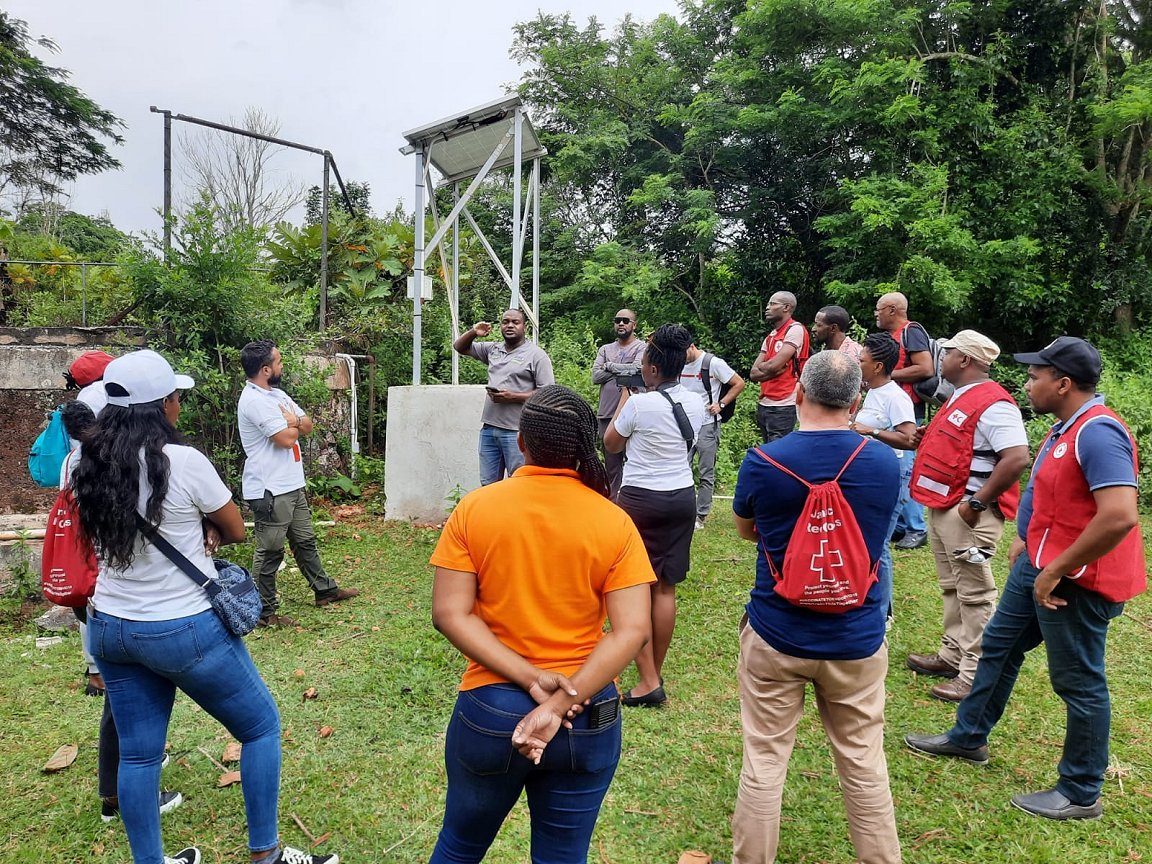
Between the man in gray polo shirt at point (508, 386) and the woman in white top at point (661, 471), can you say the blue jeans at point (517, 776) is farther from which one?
the man in gray polo shirt at point (508, 386)

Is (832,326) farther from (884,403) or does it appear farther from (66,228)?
(66,228)

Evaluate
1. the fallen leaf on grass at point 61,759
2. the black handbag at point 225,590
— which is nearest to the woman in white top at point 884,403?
the black handbag at point 225,590

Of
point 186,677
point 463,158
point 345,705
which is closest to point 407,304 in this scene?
point 463,158

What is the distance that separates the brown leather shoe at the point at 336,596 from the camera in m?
5.45

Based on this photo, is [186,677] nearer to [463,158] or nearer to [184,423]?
[184,423]

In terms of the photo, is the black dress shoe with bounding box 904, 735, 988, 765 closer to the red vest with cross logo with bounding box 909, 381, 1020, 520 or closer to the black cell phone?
the red vest with cross logo with bounding box 909, 381, 1020, 520

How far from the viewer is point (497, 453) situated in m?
6.39

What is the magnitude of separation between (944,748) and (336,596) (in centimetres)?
423

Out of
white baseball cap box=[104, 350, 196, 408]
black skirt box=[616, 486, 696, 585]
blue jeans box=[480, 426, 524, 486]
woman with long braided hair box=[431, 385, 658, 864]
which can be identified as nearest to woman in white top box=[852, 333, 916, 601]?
black skirt box=[616, 486, 696, 585]

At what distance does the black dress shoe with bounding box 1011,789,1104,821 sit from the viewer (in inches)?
115

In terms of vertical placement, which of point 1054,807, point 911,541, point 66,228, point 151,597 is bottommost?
point 1054,807

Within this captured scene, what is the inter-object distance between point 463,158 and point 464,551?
298 inches

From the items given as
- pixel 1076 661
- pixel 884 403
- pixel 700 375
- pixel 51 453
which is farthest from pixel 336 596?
pixel 1076 661

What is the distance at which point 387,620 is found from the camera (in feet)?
17.0
